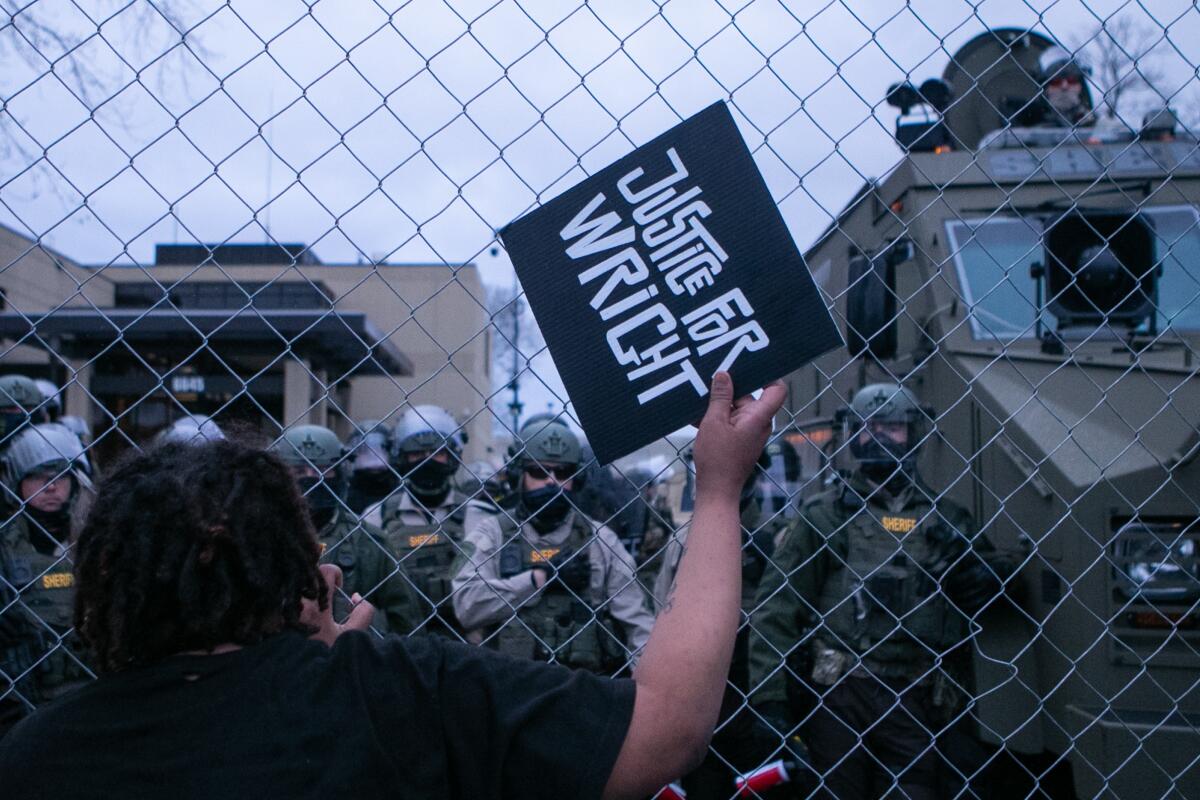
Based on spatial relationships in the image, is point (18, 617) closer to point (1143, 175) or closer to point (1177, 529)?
point (1177, 529)

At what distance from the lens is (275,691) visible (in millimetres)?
1233

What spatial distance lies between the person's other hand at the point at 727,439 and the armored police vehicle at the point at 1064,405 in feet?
1.72

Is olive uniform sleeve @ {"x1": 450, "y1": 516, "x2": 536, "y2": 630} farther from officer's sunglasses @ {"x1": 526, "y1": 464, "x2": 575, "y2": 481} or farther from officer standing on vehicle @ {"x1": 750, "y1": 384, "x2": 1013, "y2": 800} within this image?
officer standing on vehicle @ {"x1": 750, "y1": 384, "x2": 1013, "y2": 800}

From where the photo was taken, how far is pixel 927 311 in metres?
4.75

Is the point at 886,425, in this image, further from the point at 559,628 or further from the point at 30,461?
the point at 30,461

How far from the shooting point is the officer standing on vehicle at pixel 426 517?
174 inches

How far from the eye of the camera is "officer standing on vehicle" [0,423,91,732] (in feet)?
10.7

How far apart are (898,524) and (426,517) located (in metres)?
1.86

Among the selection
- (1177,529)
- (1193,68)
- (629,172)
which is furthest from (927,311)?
(629,172)

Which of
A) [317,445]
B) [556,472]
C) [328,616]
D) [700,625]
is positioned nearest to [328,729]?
[328,616]

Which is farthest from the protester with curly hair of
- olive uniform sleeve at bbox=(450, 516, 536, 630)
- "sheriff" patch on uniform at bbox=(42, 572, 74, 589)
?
"sheriff" patch on uniform at bbox=(42, 572, 74, 589)

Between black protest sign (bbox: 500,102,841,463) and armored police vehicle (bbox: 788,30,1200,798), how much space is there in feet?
1.54

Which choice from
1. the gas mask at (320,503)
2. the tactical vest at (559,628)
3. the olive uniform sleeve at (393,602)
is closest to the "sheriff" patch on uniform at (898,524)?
the tactical vest at (559,628)

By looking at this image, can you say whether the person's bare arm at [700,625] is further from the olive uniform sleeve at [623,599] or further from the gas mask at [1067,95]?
the gas mask at [1067,95]
